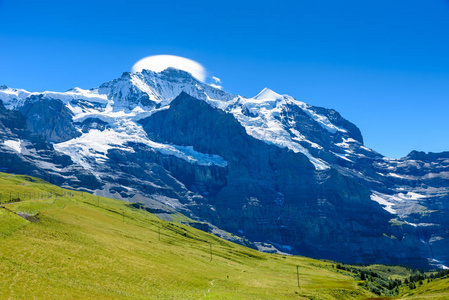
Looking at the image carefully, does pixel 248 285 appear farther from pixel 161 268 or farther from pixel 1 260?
pixel 1 260

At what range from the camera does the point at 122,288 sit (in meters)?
82.6

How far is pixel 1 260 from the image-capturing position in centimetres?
7819

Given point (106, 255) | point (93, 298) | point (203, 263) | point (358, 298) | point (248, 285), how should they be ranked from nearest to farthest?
point (93, 298), point (106, 255), point (248, 285), point (358, 298), point (203, 263)

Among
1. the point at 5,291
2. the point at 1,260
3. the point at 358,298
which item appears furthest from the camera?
the point at 358,298

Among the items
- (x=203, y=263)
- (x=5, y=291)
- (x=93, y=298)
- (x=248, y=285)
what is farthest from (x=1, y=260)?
(x=203, y=263)

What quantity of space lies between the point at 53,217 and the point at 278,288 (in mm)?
73471

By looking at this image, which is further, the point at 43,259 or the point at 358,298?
the point at 358,298

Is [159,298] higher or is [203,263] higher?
[203,263]

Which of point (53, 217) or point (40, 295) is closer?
point (40, 295)

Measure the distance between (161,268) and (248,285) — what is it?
1012 inches

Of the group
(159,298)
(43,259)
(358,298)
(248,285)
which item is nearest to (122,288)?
(159,298)

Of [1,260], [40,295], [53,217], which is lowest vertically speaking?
[40,295]

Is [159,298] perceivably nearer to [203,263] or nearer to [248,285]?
[248,285]

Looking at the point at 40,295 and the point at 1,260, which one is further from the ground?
the point at 1,260
